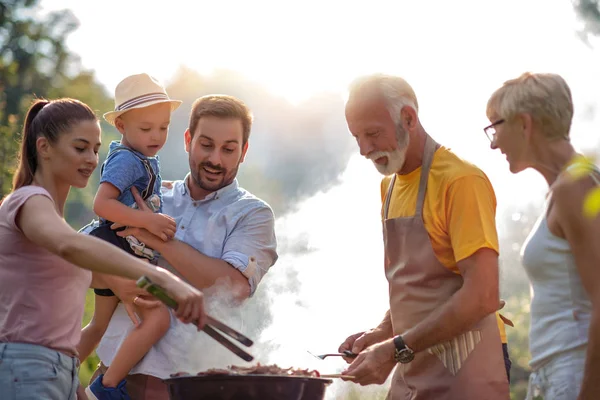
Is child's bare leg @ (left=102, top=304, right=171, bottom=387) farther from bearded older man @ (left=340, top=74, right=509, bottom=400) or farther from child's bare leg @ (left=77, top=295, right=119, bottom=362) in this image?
bearded older man @ (left=340, top=74, right=509, bottom=400)

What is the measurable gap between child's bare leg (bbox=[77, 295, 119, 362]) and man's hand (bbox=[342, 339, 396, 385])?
1332 millimetres

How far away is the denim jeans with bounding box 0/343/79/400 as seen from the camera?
3221 mm

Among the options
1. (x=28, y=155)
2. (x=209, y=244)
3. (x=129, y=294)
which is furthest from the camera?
(x=209, y=244)

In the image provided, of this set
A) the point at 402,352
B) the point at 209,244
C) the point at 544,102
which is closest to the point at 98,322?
the point at 209,244

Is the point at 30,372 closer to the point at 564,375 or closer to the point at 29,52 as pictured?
the point at 564,375

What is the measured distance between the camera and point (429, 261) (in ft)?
12.5

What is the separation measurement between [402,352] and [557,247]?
0.90m

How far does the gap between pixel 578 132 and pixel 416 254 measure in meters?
10.8

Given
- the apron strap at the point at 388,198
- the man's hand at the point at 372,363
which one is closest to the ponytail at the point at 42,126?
the apron strap at the point at 388,198

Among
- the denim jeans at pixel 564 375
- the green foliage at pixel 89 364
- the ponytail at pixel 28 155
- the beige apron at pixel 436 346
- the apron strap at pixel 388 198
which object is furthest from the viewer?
the green foliage at pixel 89 364

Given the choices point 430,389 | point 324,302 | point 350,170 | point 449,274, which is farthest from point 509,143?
point 350,170

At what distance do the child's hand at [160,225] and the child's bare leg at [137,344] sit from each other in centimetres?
33

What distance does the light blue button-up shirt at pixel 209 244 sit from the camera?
14.1 ft

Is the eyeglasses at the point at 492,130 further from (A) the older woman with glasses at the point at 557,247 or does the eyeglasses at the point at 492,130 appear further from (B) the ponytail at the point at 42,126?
(B) the ponytail at the point at 42,126
